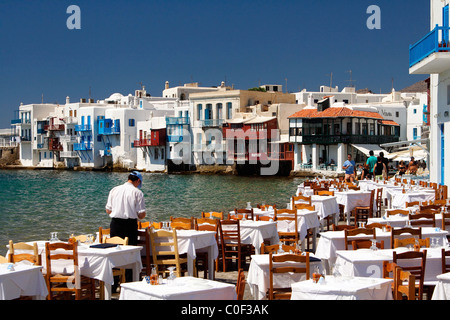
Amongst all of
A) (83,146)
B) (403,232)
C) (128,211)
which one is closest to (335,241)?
(403,232)

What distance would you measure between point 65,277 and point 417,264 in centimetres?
484

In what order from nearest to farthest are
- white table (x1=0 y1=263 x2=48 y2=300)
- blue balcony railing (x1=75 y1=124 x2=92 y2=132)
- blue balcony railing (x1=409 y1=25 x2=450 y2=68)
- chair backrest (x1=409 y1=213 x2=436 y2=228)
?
white table (x1=0 y1=263 x2=48 y2=300)
chair backrest (x1=409 y1=213 x2=436 y2=228)
blue balcony railing (x1=409 y1=25 x2=450 y2=68)
blue balcony railing (x1=75 y1=124 x2=92 y2=132)

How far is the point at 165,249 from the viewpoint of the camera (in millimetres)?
10570

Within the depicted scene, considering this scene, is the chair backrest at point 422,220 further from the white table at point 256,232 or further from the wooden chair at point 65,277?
the wooden chair at point 65,277

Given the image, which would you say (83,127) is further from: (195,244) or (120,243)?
(120,243)

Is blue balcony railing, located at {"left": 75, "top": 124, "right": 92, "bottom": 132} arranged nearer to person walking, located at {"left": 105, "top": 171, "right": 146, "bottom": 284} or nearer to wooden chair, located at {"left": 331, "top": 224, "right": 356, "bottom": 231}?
person walking, located at {"left": 105, "top": 171, "right": 146, "bottom": 284}

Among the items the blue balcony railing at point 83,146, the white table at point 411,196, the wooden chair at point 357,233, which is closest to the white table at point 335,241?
the wooden chair at point 357,233

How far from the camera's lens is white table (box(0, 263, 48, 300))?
7.59 m

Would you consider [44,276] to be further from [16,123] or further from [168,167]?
[16,123]

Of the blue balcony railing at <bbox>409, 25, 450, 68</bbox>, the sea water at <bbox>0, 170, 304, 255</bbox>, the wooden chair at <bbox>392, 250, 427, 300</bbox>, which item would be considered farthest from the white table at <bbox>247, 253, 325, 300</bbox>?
the blue balcony railing at <bbox>409, 25, 450, 68</bbox>

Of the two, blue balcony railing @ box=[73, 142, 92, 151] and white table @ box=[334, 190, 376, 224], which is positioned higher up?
blue balcony railing @ box=[73, 142, 92, 151]

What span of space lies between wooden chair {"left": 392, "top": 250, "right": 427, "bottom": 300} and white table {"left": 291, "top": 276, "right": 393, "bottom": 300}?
950mm
